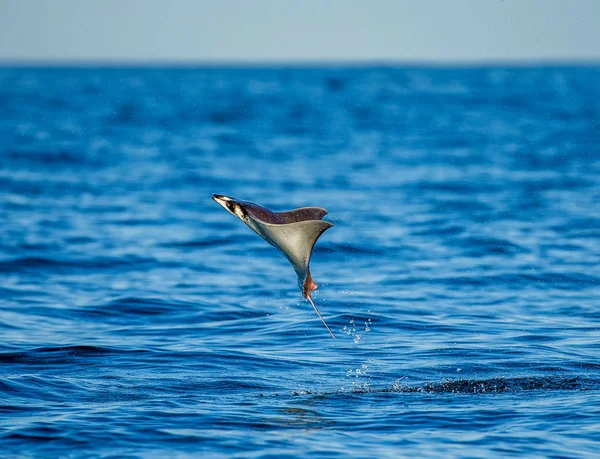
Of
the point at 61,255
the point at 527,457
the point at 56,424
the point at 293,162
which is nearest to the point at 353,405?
the point at 527,457

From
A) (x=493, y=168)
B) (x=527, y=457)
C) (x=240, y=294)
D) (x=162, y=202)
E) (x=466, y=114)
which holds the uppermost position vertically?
(x=466, y=114)

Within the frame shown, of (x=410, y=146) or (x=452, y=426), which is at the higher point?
(x=410, y=146)

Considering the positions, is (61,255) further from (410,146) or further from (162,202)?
(410,146)

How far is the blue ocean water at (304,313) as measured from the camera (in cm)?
905

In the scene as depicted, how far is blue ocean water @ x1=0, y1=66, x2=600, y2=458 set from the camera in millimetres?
9047

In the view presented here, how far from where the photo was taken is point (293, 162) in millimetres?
39125

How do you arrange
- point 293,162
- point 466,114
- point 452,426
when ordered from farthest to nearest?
point 466,114
point 293,162
point 452,426

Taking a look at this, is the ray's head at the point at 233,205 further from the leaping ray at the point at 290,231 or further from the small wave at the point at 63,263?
the small wave at the point at 63,263

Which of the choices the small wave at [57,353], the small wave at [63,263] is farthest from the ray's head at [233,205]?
the small wave at [63,263]

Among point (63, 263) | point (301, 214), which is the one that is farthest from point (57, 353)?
point (63, 263)

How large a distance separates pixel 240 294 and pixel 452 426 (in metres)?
7.29

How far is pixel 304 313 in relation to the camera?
14.6 meters

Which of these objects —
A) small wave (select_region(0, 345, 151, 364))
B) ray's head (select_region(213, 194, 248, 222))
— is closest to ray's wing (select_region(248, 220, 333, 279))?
ray's head (select_region(213, 194, 248, 222))

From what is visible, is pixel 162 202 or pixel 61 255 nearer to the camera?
pixel 61 255
